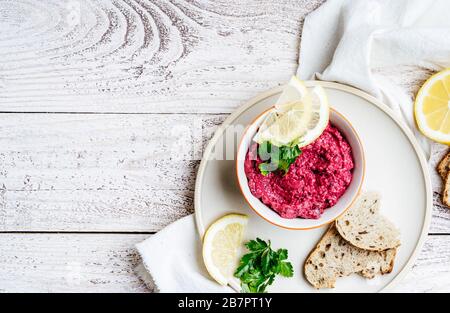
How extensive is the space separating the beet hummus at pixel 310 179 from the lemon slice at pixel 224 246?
15 cm

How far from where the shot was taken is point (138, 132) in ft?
5.72

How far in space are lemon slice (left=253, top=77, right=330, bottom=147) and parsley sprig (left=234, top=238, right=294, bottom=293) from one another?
339mm

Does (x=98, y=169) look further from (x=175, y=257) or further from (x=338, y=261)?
(x=338, y=261)

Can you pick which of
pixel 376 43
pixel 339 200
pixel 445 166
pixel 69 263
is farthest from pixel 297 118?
pixel 69 263

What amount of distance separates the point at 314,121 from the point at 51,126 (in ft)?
2.80

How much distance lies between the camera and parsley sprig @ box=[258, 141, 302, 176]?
1419 mm

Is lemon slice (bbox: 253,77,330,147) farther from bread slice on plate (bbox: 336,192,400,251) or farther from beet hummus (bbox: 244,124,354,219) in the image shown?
bread slice on plate (bbox: 336,192,400,251)

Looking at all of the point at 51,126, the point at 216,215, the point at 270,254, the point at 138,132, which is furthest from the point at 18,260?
the point at 270,254

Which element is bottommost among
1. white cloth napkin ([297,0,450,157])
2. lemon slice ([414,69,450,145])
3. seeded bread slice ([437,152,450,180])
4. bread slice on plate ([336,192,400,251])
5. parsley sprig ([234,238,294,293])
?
parsley sprig ([234,238,294,293])

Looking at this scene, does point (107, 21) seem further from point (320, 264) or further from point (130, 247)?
point (320, 264)

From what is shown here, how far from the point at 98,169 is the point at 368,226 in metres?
0.85

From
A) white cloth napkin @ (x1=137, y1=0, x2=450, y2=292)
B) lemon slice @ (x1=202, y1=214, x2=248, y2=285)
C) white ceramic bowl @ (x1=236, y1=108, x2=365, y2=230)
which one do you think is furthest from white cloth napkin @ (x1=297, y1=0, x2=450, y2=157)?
lemon slice @ (x1=202, y1=214, x2=248, y2=285)

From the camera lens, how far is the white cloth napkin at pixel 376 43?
1635 mm

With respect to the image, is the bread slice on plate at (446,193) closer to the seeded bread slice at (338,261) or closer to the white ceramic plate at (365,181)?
the white ceramic plate at (365,181)
